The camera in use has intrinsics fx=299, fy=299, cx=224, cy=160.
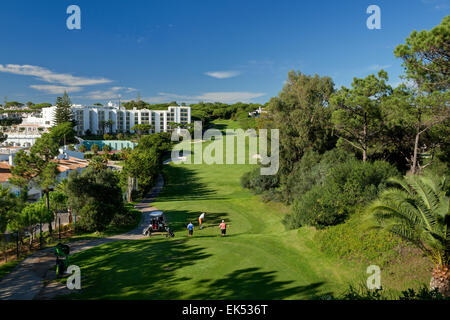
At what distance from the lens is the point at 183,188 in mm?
47781

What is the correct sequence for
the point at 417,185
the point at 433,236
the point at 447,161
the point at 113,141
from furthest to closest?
1. the point at 113,141
2. the point at 447,161
3. the point at 417,185
4. the point at 433,236

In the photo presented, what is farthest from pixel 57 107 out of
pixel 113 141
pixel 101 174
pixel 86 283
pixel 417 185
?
pixel 417 185

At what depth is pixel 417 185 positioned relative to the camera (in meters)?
11.6

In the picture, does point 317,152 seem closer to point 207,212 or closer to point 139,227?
point 207,212

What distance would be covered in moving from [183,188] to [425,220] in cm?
3944

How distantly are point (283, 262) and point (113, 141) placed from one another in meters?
96.6

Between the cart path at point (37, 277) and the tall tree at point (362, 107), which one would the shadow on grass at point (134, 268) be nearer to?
the cart path at point (37, 277)

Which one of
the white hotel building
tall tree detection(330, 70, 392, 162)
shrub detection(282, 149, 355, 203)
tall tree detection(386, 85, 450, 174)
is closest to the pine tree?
the white hotel building

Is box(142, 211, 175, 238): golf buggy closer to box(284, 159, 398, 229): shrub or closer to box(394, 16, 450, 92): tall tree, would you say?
box(284, 159, 398, 229): shrub

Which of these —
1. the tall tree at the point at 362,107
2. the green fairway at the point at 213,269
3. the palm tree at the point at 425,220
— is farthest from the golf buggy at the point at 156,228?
the tall tree at the point at 362,107

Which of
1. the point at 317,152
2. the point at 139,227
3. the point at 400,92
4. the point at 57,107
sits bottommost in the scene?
the point at 139,227

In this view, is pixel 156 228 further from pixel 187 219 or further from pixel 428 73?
pixel 428 73

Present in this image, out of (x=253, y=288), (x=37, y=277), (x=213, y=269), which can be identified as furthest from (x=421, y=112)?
(x=37, y=277)

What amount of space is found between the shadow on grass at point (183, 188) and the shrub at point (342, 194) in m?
19.5
